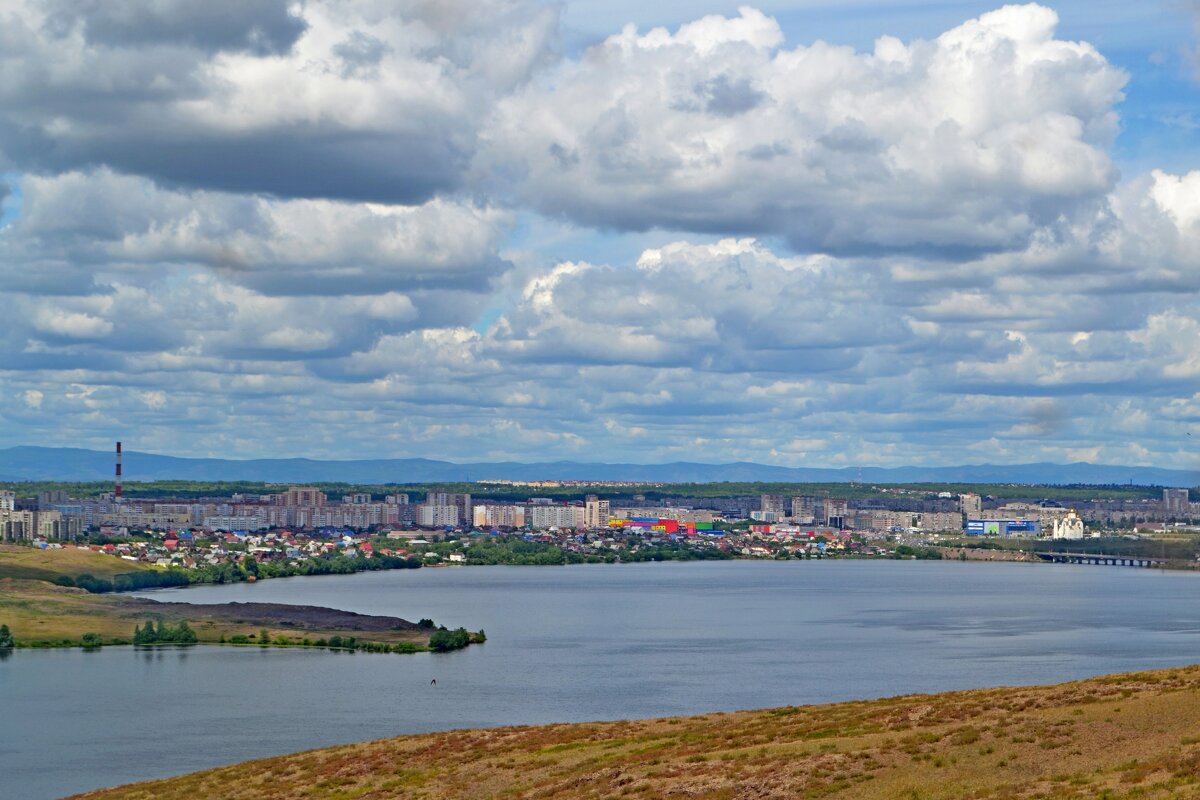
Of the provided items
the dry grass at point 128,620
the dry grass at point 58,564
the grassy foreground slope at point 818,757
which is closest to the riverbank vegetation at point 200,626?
the dry grass at point 128,620

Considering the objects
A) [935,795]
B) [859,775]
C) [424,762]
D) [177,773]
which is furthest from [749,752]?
[177,773]

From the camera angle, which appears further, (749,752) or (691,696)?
(691,696)

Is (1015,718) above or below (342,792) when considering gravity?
above

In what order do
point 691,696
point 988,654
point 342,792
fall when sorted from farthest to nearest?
point 988,654 → point 691,696 → point 342,792

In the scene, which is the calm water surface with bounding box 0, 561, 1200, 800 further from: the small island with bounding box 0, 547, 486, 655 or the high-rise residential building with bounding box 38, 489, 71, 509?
the high-rise residential building with bounding box 38, 489, 71, 509

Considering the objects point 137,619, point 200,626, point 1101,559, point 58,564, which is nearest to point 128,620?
point 137,619

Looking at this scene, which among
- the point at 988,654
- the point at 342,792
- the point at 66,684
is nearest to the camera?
the point at 342,792

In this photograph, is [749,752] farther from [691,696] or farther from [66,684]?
[66,684]

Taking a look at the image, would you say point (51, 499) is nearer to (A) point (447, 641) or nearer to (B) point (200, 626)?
(B) point (200, 626)
